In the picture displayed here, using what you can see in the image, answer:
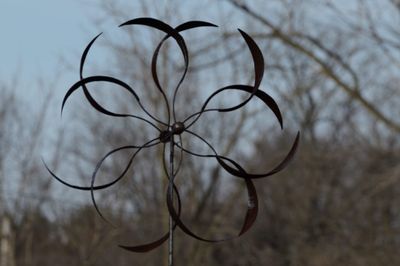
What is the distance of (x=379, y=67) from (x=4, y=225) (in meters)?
7.13

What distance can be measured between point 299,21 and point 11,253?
5.93m

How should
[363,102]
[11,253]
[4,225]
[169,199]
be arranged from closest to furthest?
[169,199], [363,102], [11,253], [4,225]

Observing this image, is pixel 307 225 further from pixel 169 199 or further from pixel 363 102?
pixel 169 199

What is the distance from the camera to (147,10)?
40.1 feet

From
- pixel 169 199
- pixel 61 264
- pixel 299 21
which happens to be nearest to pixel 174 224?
pixel 169 199

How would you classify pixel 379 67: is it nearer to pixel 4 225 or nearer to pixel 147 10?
pixel 147 10

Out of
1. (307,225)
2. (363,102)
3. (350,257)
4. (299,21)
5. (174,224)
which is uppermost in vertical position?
(299,21)

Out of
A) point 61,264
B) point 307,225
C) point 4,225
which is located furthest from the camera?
point 61,264

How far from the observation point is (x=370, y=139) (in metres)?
13.1

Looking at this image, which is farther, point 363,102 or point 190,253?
point 190,253

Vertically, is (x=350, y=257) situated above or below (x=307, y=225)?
below

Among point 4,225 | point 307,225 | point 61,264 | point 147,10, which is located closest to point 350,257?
point 307,225

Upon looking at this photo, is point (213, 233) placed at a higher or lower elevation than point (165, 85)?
lower

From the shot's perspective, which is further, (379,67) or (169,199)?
(379,67)
